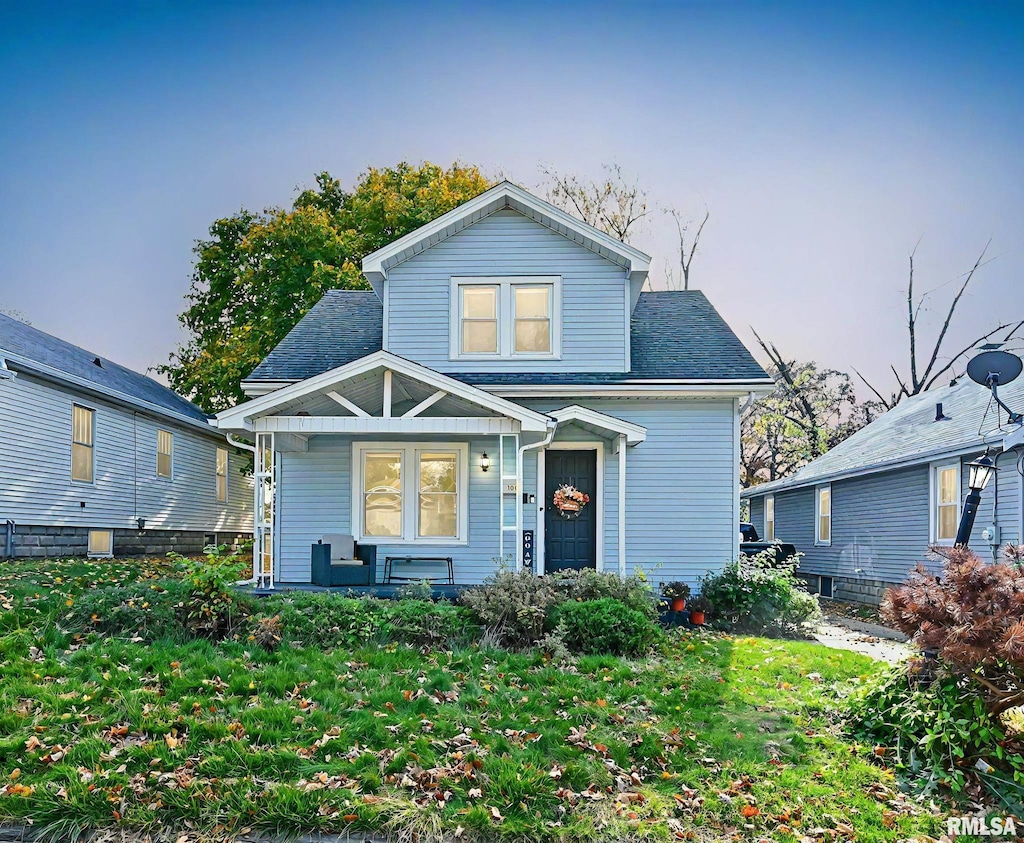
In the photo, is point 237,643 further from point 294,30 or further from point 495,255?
point 294,30

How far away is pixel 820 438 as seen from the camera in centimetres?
3191

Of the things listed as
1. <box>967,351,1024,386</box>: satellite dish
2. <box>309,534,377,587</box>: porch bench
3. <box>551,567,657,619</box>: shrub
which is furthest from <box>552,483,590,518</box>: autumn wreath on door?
<box>967,351,1024,386</box>: satellite dish

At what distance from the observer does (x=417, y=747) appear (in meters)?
5.69

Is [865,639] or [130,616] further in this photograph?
[865,639]

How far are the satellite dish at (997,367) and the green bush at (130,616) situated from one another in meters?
9.52

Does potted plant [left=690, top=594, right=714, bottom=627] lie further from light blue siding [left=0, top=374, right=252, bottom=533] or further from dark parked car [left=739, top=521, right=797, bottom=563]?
light blue siding [left=0, top=374, right=252, bottom=533]

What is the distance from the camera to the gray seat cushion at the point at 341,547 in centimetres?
1229

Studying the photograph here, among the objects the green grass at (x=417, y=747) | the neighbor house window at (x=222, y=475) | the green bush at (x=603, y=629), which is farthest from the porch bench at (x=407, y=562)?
the neighbor house window at (x=222, y=475)

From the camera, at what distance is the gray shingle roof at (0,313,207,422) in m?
15.5

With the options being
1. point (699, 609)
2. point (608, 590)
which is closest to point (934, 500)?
point (699, 609)

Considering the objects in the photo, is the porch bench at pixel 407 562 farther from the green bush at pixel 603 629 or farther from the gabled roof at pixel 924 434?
the gabled roof at pixel 924 434

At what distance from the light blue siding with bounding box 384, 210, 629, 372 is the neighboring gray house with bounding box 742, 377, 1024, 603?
20.6 feet

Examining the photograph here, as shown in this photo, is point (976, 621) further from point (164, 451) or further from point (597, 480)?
point (164, 451)

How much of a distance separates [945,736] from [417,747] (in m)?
3.63
